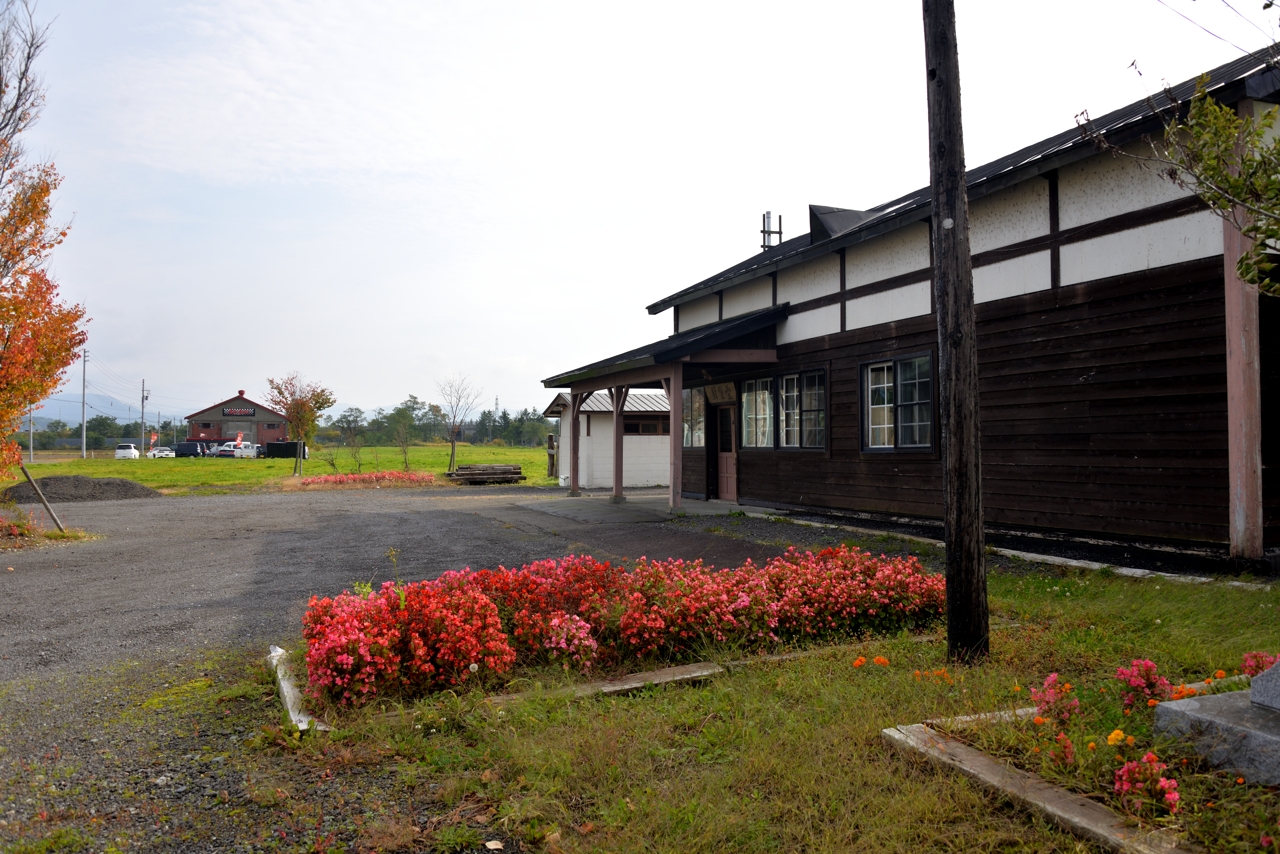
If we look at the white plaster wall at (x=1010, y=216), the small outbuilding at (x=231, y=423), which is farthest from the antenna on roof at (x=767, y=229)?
the small outbuilding at (x=231, y=423)

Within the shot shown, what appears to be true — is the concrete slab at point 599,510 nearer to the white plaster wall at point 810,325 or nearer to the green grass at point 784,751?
the white plaster wall at point 810,325

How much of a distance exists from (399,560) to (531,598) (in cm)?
519

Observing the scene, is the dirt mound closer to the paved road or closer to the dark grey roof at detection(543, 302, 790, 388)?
the paved road

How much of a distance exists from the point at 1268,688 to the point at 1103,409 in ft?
21.2

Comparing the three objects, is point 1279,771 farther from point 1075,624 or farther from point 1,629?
point 1,629

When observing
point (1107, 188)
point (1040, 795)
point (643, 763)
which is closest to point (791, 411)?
point (1107, 188)

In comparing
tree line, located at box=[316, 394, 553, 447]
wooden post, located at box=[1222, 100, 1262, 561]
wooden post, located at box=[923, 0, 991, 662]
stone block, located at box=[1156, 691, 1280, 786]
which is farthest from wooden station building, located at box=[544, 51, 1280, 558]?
tree line, located at box=[316, 394, 553, 447]

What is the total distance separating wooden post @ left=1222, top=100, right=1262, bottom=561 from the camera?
7.23m

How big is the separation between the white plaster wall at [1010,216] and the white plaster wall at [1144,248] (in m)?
0.60

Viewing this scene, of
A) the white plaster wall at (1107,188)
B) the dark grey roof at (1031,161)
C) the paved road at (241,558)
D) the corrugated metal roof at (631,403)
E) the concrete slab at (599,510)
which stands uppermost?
the dark grey roof at (1031,161)

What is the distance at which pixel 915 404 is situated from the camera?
463 inches

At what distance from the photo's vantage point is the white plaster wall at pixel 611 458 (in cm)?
2527

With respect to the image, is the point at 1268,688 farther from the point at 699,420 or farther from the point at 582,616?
the point at 699,420

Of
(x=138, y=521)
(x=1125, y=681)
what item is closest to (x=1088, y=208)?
(x=1125, y=681)
